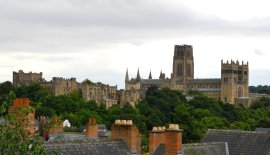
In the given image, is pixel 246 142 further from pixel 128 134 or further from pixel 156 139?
pixel 128 134

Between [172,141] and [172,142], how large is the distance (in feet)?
0.22

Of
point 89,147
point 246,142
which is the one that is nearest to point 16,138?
point 89,147

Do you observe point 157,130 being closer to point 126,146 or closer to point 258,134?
point 126,146

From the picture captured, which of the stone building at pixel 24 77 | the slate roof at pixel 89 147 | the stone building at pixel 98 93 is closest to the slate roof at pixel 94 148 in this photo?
the slate roof at pixel 89 147

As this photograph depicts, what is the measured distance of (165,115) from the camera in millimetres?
124500

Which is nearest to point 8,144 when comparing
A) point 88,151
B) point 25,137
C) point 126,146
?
point 25,137

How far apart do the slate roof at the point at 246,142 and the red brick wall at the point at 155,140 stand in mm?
5345

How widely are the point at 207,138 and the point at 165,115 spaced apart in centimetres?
8947

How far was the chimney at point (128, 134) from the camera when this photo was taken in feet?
82.2

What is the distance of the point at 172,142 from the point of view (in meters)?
26.2

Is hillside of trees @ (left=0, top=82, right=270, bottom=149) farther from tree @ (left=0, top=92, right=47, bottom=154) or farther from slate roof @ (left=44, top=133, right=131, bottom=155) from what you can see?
tree @ (left=0, top=92, right=47, bottom=154)

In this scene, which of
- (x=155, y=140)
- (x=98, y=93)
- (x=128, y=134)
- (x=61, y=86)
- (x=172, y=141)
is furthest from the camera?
(x=98, y=93)

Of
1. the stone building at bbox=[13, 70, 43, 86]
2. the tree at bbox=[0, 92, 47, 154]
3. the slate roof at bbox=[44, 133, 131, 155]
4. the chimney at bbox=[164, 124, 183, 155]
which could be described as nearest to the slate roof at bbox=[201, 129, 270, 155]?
the chimney at bbox=[164, 124, 183, 155]

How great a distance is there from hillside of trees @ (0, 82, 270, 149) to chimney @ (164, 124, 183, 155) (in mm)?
46845
